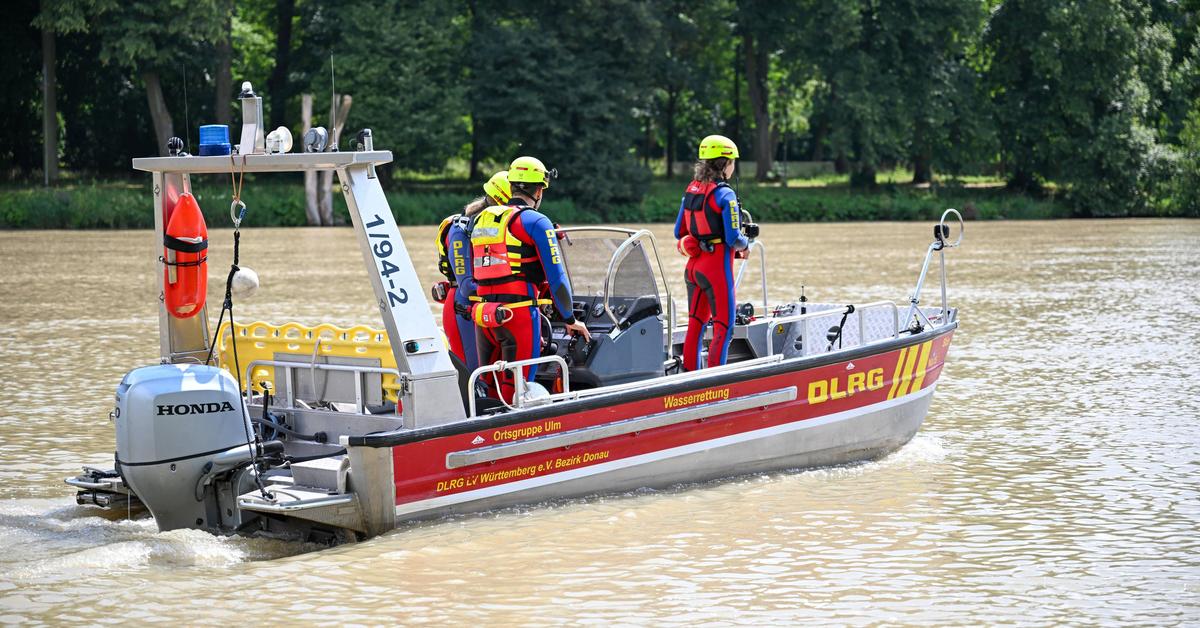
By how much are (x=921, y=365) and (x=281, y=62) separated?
45.5 m

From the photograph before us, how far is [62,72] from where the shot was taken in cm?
4844

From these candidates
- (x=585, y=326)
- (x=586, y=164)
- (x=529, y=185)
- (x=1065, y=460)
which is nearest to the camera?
(x=529, y=185)

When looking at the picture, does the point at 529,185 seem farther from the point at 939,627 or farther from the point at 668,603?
the point at 939,627

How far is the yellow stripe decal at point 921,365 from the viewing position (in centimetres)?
952

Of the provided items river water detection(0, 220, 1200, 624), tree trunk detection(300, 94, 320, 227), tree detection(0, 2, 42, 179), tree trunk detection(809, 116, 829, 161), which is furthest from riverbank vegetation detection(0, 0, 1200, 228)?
river water detection(0, 220, 1200, 624)

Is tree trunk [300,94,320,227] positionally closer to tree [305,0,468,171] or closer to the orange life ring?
tree [305,0,468,171]

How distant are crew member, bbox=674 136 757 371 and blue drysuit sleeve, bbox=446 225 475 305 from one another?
1.31 meters

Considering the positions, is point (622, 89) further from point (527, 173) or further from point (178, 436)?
point (178, 436)

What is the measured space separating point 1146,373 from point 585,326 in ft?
22.0

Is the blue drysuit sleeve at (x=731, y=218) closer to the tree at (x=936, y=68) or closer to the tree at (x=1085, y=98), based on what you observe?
the tree at (x=1085, y=98)

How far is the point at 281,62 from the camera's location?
51906 millimetres

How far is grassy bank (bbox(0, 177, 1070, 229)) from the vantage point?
3831cm

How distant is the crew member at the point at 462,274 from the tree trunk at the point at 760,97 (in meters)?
45.9

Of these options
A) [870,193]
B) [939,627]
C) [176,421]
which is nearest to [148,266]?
[176,421]
